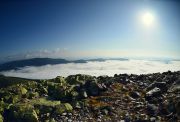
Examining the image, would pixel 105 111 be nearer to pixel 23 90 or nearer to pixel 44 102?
pixel 44 102

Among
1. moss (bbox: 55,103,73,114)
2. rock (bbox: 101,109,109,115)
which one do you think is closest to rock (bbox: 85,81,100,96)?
moss (bbox: 55,103,73,114)

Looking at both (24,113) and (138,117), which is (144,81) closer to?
(138,117)

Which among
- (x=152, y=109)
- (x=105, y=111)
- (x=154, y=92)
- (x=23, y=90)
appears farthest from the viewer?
(x=23, y=90)

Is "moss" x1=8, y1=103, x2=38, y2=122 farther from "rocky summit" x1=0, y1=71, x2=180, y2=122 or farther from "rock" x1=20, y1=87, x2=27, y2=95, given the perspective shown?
"rock" x1=20, y1=87, x2=27, y2=95

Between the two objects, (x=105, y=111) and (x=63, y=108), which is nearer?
(x=105, y=111)

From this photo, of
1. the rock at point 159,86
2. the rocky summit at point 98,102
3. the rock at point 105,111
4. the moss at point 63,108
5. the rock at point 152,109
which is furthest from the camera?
the rock at point 159,86

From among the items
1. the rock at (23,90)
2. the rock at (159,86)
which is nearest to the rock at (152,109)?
the rock at (159,86)

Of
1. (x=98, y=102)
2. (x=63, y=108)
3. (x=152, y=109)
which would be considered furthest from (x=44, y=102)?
(x=152, y=109)

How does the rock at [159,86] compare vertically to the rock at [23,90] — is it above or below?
above

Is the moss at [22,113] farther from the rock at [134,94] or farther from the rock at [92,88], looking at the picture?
the rock at [134,94]
